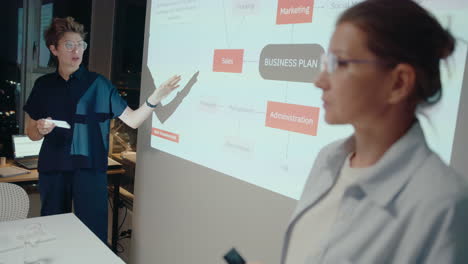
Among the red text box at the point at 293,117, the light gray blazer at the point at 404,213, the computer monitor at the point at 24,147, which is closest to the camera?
the light gray blazer at the point at 404,213

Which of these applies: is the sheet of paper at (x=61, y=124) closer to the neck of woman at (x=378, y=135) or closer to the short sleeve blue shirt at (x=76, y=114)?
the short sleeve blue shirt at (x=76, y=114)

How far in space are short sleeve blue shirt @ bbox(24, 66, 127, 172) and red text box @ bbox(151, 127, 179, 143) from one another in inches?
11.2

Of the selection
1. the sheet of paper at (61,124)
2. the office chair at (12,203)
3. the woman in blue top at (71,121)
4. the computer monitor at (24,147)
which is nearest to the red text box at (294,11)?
the woman in blue top at (71,121)

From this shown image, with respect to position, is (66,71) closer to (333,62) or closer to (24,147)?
(24,147)

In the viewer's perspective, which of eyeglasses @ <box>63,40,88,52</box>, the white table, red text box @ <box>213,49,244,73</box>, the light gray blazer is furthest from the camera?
eyeglasses @ <box>63,40,88,52</box>

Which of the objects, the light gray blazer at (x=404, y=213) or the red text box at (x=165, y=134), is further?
the red text box at (x=165, y=134)

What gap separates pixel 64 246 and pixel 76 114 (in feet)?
3.93

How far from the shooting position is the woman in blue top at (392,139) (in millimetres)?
679

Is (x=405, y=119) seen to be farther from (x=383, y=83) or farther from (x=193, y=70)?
(x=193, y=70)

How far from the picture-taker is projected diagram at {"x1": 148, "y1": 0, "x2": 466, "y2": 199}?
1.68 metres

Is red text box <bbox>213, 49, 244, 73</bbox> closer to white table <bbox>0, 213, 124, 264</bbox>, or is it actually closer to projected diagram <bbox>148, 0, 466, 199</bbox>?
projected diagram <bbox>148, 0, 466, 199</bbox>

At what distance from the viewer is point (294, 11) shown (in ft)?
5.65

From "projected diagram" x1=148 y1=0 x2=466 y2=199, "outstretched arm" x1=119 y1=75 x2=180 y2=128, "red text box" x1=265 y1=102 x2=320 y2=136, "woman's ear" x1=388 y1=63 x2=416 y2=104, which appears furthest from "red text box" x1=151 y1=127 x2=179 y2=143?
"woman's ear" x1=388 y1=63 x2=416 y2=104

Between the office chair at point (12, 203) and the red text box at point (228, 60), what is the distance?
55.2 inches
